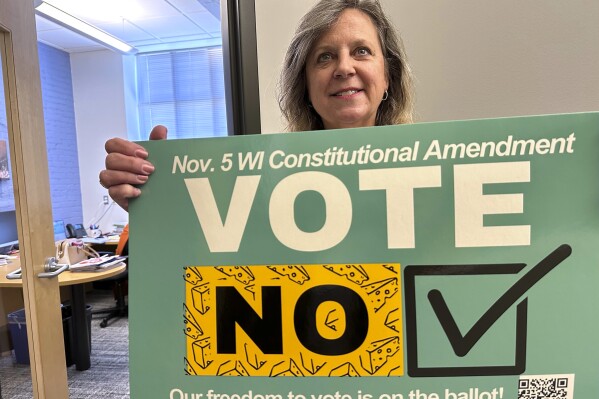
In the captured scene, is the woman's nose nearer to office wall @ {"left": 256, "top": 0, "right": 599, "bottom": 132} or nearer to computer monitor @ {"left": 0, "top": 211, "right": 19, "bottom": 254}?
office wall @ {"left": 256, "top": 0, "right": 599, "bottom": 132}

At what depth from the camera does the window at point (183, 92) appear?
5.40 meters

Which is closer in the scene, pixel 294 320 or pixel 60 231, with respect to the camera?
pixel 294 320

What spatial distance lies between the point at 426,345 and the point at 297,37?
805mm

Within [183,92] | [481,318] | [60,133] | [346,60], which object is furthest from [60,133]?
[481,318]

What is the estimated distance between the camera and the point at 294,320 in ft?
2.25

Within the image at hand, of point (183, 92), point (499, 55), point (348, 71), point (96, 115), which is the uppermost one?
point (183, 92)

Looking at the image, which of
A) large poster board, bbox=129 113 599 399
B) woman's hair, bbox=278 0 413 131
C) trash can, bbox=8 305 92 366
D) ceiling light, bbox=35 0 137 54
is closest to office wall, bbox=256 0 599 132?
woman's hair, bbox=278 0 413 131

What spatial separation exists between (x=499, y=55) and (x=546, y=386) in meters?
1.05

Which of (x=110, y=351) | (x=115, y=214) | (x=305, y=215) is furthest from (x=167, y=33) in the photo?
(x=305, y=215)

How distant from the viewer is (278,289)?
688mm

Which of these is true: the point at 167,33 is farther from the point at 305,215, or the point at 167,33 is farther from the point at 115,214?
the point at 305,215

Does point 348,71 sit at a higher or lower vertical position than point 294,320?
higher

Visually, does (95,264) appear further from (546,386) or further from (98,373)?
(546,386)

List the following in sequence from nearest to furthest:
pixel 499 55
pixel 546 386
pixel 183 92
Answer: pixel 546 386 → pixel 499 55 → pixel 183 92
